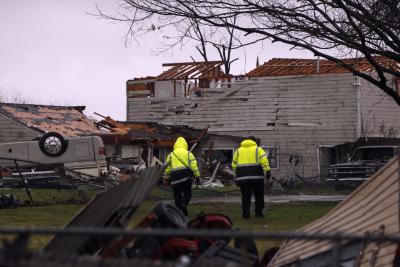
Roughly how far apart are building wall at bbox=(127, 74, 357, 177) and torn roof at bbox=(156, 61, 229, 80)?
1077mm

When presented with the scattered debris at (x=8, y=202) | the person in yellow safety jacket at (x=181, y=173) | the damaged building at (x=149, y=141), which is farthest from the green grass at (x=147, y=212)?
the damaged building at (x=149, y=141)

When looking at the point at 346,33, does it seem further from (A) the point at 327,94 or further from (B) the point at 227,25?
(A) the point at 327,94

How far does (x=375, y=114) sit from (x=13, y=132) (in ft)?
51.5

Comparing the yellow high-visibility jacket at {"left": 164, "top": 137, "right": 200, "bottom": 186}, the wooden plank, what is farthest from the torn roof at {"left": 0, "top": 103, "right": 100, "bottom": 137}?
the wooden plank

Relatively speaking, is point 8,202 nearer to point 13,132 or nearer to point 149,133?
point 13,132

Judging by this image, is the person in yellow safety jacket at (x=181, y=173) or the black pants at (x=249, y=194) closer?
the black pants at (x=249, y=194)

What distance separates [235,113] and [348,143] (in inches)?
220

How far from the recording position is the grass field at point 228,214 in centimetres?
1463

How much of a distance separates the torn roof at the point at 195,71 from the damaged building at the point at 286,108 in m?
0.05

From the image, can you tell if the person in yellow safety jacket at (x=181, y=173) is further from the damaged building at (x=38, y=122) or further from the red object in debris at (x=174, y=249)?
the damaged building at (x=38, y=122)

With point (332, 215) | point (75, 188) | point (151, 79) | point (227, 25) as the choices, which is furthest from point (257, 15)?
point (151, 79)

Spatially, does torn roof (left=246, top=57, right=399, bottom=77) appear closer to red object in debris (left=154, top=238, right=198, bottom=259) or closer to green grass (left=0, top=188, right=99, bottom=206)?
green grass (left=0, top=188, right=99, bottom=206)

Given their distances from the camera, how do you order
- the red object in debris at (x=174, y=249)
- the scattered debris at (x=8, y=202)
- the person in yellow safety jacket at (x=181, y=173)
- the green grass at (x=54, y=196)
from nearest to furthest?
the red object in debris at (x=174, y=249)
the person in yellow safety jacket at (x=181, y=173)
the scattered debris at (x=8, y=202)
the green grass at (x=54, y=196)

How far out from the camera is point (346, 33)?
1830 cm
